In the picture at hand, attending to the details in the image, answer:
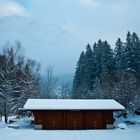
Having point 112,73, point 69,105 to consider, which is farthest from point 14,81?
point 112,73

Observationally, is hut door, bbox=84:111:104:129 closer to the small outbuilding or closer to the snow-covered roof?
the small outbuilding

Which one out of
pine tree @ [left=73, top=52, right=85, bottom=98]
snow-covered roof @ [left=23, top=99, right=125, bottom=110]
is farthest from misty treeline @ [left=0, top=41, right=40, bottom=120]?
pine tree @ [left=73, top=52, right=85, bottom=98]

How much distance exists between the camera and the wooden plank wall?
1544 inches

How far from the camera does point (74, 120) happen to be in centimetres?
3959

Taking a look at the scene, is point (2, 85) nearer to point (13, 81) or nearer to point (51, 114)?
point (13, 81)

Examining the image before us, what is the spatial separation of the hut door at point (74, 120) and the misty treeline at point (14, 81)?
935cm

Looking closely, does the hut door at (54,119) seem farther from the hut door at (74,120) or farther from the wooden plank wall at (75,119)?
the hut door at (74,120)

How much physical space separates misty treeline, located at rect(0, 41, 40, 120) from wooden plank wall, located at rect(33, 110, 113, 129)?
25.4 ft

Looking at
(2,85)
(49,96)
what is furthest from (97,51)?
(2,85)

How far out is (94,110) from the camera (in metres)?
39.4

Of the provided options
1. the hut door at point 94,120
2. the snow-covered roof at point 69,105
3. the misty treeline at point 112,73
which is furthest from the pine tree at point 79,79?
the hut door at point 94,120

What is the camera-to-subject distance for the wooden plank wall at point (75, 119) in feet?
129

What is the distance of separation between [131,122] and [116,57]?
23010 millimetres

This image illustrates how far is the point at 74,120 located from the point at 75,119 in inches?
6.4
